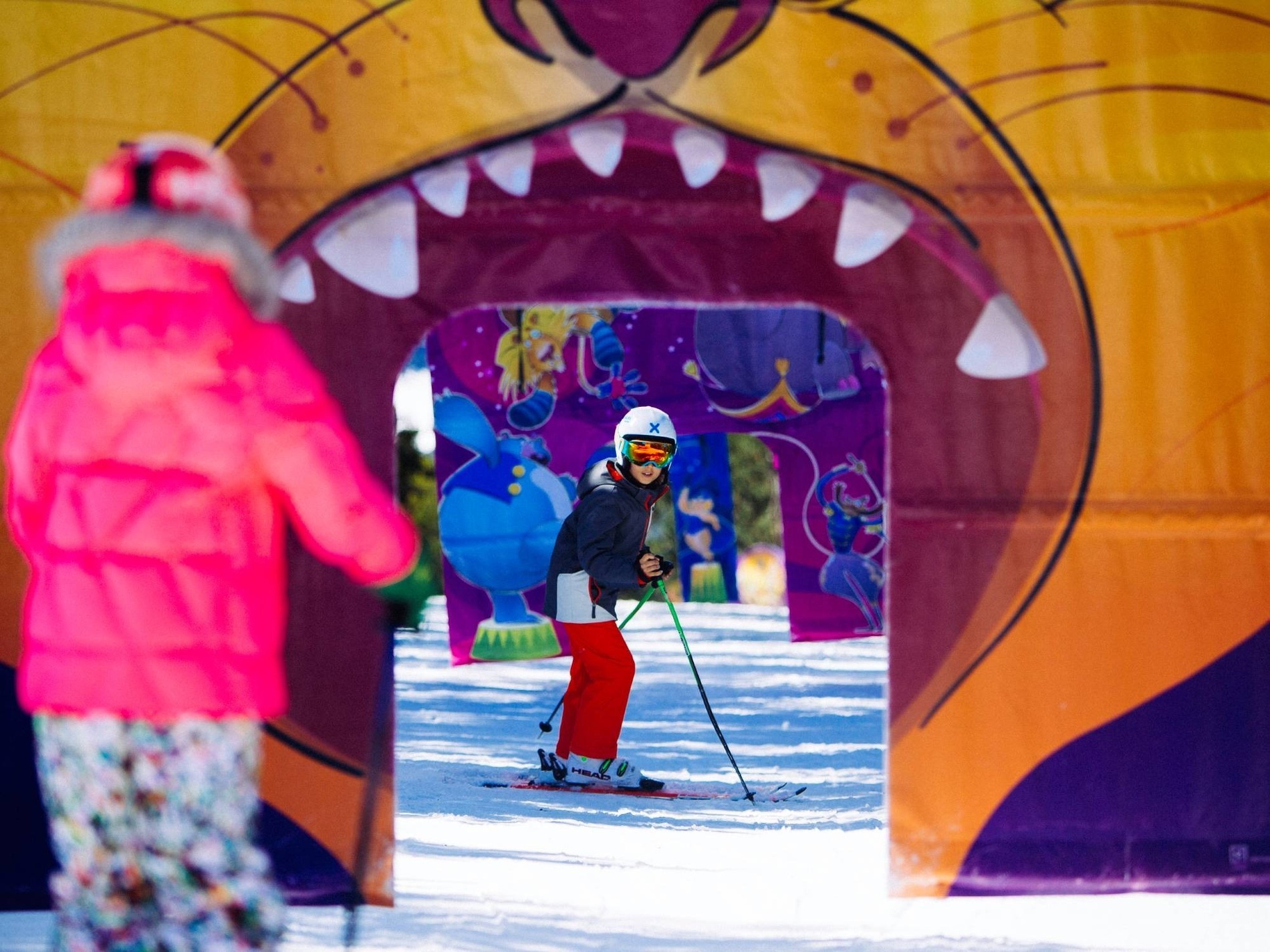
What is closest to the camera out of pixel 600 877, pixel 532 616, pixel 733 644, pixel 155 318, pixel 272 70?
pixel 155 318

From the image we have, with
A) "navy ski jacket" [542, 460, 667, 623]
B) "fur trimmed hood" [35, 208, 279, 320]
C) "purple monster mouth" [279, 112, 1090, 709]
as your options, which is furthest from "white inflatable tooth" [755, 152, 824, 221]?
"navy ski jacket" [542, 460, 667, 623]

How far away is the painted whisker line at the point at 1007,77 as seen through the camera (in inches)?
161

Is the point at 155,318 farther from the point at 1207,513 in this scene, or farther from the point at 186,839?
the point at 1207,513

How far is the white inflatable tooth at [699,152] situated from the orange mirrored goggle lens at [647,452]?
1861mm

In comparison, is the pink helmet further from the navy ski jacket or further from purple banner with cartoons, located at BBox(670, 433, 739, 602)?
purple banner with cartoons, located at BBox(670, 433, 739, 602)

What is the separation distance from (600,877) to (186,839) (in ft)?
6.73

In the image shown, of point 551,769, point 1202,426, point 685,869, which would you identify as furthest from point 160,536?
point 551,769

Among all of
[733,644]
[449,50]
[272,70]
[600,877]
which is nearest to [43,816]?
[600,877]

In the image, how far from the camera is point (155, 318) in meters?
2.63

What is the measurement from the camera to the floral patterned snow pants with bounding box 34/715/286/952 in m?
2.65

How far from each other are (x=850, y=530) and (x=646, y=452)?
5.07m

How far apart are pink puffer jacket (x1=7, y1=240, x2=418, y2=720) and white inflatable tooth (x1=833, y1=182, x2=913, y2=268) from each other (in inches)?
75.9

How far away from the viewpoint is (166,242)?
2643 millimetres

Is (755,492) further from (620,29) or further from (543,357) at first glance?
(620,29)
